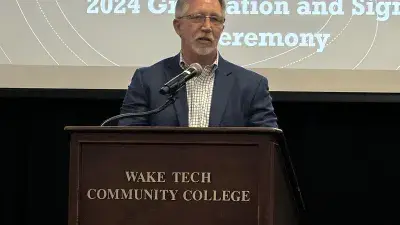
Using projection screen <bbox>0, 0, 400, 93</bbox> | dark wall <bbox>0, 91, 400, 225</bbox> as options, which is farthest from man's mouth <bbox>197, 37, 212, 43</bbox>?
dark wall <bbox>0, 91, 400, 225</bbox>

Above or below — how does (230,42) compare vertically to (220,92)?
above

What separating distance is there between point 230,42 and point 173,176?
5.78 feet

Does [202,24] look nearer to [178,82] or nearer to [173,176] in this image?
[178,82]

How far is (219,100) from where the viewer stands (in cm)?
224

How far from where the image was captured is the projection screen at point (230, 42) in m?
3.31

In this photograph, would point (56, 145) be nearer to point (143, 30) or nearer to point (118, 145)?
point (143, 30)

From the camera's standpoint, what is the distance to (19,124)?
3.74 m

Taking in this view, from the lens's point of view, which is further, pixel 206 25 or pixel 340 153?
pixel 340 153

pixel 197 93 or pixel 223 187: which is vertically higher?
pixel 197 93

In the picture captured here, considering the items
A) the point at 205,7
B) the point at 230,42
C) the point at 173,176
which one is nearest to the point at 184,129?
the point at 173,176

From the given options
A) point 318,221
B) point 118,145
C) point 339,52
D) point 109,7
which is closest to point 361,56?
point 339,52

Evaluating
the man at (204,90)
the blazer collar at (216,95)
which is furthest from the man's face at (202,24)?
the blazer collar at (216,95)

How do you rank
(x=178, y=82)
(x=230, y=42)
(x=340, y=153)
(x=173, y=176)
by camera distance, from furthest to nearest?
(x=340, y=153) → (x=230, y=42) → (x=178, y=82) → (x=173, y=176)

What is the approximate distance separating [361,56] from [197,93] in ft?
4.27
